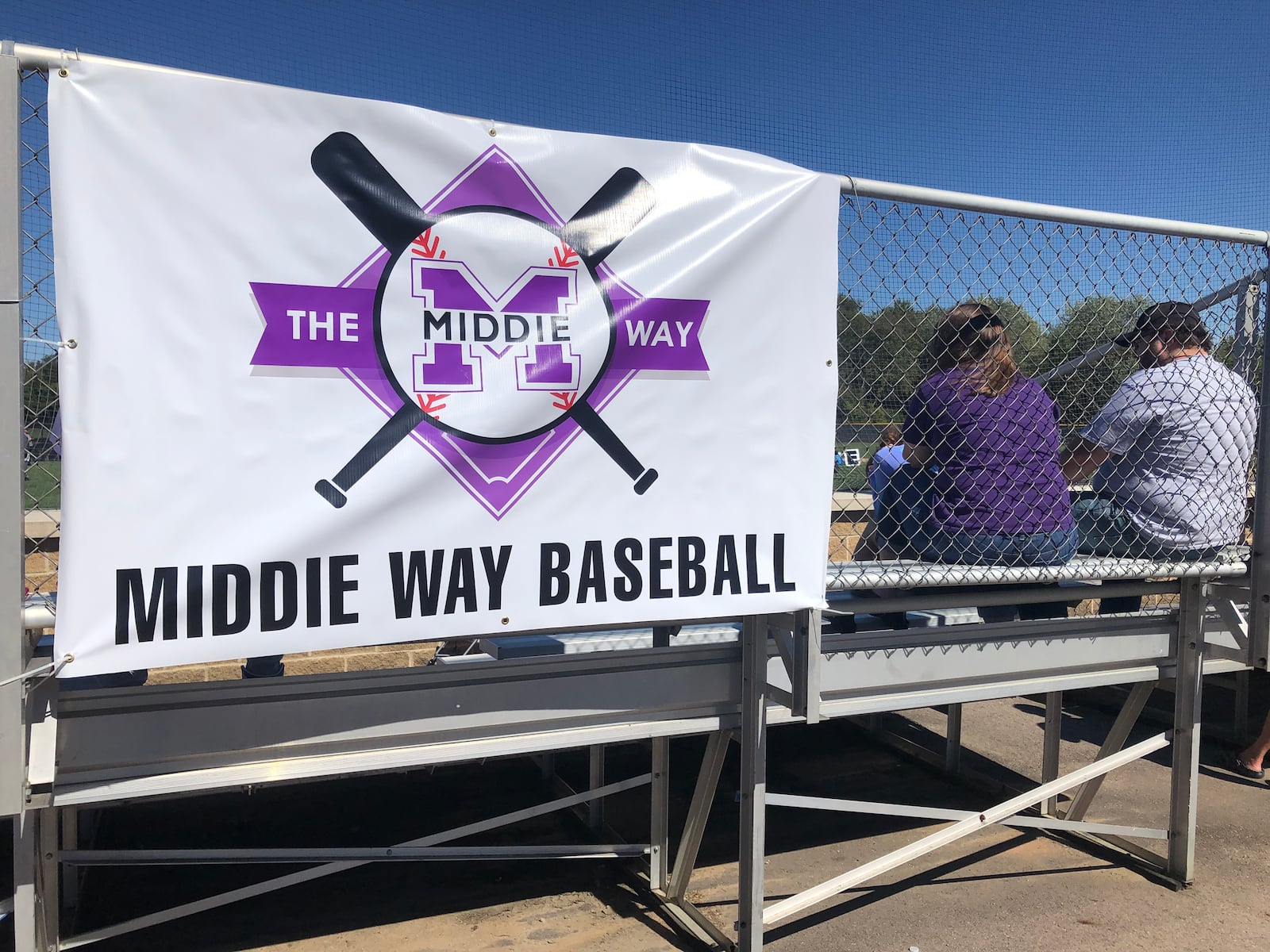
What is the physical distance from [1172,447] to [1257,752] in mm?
2745

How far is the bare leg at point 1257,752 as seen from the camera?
16.8 ft

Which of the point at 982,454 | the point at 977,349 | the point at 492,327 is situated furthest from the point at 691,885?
the point at 492,327

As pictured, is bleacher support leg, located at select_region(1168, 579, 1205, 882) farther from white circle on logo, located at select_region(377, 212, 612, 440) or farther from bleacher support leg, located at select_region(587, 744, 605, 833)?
white circle on logo, located at select_region(377, 212, 612, 440)

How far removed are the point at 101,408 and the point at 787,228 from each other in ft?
5.77

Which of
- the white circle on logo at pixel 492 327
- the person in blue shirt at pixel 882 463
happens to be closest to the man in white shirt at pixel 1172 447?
the person in blue shirt at pixel 882 463

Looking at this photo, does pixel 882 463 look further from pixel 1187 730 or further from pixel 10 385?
pixel 10 385

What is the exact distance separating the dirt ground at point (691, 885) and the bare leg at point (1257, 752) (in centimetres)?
11

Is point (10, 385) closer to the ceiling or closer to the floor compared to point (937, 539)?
closer to the ceiling

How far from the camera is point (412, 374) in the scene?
2230mm

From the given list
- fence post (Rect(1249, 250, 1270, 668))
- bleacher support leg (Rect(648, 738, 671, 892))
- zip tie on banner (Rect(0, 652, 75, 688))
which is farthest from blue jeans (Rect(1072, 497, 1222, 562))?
zip tie on banner (Rect(0, 652, 75, 688))

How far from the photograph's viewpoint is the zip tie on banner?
192 centimetres

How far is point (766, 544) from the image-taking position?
263cm

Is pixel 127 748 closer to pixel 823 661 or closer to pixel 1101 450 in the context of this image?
pixel 823 661

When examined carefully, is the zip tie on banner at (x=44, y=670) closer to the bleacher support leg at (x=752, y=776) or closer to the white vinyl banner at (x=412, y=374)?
the white vinyl banner at (x=412, y=374)
